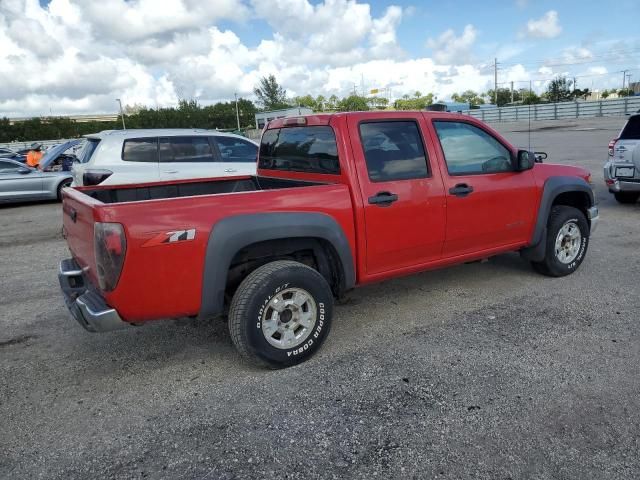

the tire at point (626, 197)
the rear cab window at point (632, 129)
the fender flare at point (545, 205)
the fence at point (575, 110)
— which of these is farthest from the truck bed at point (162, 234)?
the fence at point (575, 110)

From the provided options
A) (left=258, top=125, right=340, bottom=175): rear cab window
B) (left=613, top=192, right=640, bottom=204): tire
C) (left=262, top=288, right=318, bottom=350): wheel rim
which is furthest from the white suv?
(left=613, top=192, right=640, bottom=204): tire

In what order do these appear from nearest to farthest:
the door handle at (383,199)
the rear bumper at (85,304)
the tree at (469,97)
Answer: the rear bumper at (85,304)
the door handle at (383,199)
the tree at (469,97)

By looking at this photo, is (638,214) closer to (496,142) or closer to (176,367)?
(496,142)

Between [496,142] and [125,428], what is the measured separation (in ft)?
12.7

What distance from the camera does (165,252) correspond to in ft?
10.3

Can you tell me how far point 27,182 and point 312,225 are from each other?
1207cm

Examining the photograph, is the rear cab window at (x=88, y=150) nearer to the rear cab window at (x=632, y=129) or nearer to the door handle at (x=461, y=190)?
the door handle at (x=461, y=190)

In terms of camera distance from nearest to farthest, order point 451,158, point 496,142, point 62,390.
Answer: point 62,390 < point 451,158 < point 496,142

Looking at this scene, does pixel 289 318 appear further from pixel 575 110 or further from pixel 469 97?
pixel 469 97

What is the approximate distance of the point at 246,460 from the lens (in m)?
2.68

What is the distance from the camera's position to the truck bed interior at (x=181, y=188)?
4398 millimetres

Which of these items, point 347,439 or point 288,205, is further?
point 288,205

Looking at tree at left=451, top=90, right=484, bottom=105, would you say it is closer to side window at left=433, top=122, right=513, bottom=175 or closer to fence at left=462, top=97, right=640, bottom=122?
fence at left=462, top=97, right=640, bottom=122

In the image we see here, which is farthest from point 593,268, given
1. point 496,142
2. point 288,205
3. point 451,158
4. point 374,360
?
point 288,205
